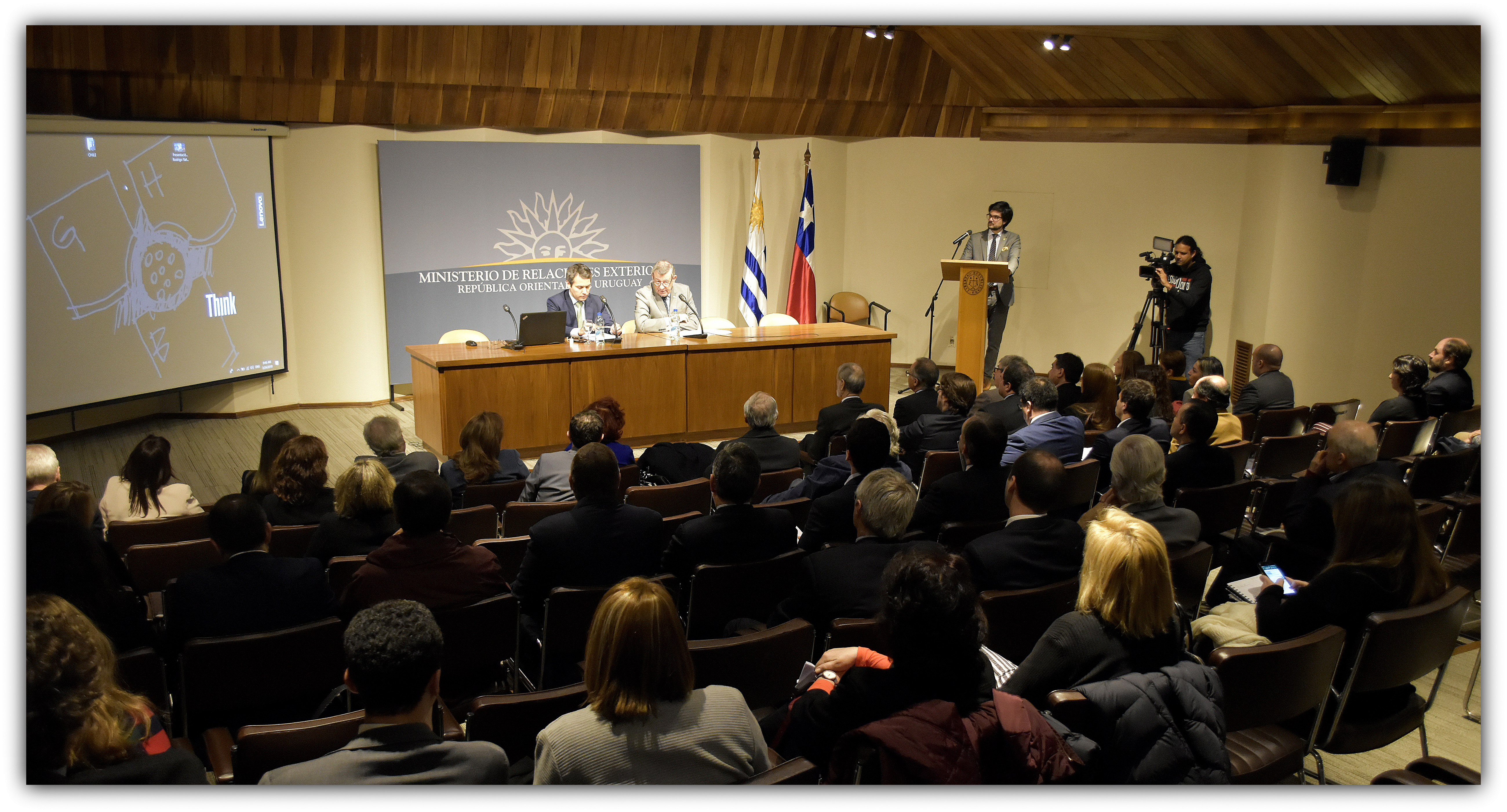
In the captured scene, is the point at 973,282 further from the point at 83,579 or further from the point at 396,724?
the point at 396,724

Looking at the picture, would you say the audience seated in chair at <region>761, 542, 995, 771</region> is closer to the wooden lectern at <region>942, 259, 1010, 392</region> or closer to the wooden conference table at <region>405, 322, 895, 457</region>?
the wooden conference table at <region>405, 322, 895, 457</region>

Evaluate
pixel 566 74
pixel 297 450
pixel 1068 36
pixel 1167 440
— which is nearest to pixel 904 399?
pixel 1167 440

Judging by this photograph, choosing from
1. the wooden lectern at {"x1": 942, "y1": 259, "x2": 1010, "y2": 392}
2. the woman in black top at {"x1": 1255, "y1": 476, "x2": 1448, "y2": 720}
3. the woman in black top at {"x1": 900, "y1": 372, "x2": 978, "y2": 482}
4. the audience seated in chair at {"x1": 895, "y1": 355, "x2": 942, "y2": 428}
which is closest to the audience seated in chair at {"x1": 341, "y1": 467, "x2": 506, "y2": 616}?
the woman in black top at {"x1": 1255, "y1": 476, "x2": 1448, "y2": 720}

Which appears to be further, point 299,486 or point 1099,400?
point 1099,400

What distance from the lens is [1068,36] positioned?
8219 millimetres

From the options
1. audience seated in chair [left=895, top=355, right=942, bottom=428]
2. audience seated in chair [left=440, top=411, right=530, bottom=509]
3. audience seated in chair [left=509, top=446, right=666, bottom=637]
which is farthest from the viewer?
audience seated in chair [left=895, top=355, right=942, bottom=428]

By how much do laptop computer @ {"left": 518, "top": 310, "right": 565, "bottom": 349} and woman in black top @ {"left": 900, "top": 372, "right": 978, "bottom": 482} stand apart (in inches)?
116

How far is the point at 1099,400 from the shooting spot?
18.9ft

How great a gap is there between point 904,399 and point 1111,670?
12.2 ft

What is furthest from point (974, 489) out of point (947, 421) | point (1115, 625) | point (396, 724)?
point (396, 724)

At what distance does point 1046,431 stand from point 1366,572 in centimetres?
206

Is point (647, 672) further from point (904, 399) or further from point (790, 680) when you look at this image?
point (904, 399)

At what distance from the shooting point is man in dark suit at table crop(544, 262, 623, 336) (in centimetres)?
775

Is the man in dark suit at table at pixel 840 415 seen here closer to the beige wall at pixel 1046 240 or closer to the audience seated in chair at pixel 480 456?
the audience seated in chair at pixel 480 456
